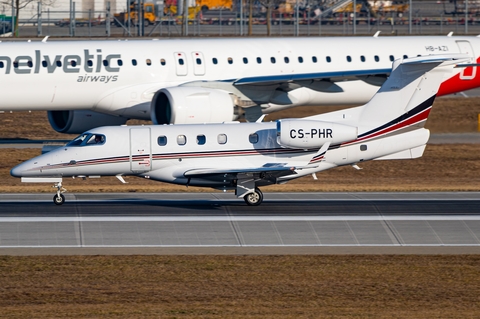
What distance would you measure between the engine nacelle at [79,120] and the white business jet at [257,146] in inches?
592

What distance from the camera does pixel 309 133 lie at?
28.5m

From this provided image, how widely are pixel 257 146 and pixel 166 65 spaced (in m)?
15.0

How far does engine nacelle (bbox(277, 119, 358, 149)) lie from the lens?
93.4ft

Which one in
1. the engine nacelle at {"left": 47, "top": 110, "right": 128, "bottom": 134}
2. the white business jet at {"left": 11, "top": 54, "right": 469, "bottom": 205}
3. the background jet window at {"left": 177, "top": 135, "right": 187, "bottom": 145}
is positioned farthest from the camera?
the engine nacelle at {"left": 47, "top": 110, "right": 128, "bottom": 134}

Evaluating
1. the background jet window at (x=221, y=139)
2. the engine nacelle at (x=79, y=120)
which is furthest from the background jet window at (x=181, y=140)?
the engine nacelle at (x=79, y=120)

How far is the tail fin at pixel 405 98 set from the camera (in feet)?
97.0

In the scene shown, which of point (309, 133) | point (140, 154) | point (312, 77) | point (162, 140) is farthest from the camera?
point (312, 77)

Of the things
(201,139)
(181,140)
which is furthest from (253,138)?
(181,140)

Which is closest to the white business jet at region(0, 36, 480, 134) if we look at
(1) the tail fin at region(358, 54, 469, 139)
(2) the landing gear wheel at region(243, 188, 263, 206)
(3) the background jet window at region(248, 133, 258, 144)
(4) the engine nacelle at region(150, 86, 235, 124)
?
(4) the engine nacelle at region(150, 86, 235, 124)

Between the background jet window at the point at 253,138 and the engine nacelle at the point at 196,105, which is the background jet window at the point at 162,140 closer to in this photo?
the background jet window at the point at 253,138

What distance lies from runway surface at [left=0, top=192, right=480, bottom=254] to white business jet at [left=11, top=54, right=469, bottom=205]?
1.04 m

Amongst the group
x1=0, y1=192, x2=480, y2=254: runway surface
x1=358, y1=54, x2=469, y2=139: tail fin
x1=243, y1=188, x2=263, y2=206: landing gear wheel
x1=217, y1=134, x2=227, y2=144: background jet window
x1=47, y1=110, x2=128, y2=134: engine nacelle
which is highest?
x1=358, y1=54, x2=469, y2=139: tail fin

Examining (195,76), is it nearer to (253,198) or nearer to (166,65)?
(166,65)

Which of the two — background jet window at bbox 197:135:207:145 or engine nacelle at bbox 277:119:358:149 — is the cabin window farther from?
engine nacelle at bbox 277:119:358:149
